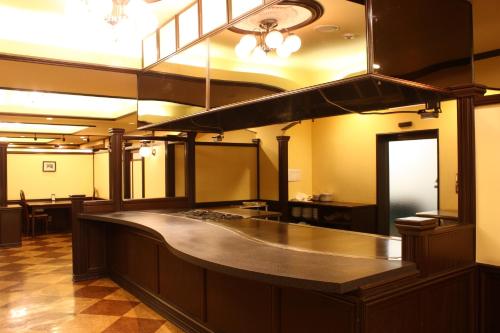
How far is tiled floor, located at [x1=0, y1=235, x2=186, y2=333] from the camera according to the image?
362 centimetres

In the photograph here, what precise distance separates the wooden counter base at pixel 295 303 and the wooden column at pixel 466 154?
0.39 meters

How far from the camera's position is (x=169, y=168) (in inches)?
248

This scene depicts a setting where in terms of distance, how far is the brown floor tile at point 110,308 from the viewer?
13.1ft

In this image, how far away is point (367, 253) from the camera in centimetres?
241

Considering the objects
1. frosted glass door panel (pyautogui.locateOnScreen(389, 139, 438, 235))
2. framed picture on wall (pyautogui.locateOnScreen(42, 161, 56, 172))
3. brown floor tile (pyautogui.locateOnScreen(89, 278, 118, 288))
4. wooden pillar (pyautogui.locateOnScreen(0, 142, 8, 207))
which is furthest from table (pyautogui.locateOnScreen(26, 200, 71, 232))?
frosted glass door panel (pyautogui.locateOnScreen(389, 139, 438, 235))

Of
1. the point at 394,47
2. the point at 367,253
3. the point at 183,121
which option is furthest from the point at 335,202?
the point at 394,47

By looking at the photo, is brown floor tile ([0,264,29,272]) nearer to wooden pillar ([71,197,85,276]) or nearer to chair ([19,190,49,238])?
wooden pillar ([71,197,85,276])

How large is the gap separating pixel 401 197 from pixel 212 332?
3.64 metres

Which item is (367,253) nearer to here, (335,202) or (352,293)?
(352,293)

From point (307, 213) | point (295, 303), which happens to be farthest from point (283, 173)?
point (295, 303)

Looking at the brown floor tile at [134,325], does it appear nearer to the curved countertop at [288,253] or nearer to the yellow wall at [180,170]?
the curved countertop at [288,253]

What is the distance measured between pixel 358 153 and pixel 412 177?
0.88 meters

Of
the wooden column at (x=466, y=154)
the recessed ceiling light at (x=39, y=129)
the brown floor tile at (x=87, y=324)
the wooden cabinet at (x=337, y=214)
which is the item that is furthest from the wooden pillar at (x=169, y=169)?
the wooden column at (x=466, y=154)

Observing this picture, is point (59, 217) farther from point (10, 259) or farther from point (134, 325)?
point (134, 325)
